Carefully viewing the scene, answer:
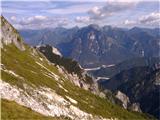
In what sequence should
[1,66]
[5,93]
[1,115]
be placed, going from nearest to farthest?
[1,115] < [5,93] < [1,66]

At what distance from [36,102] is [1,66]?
21.9 m

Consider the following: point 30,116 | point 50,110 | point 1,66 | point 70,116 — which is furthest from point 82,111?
point 30,116

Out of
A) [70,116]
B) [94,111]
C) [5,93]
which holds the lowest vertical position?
[94,111]

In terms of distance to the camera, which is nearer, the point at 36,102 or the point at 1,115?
the point at 1,115

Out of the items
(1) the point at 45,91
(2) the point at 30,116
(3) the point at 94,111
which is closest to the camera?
(2) the point at 30,116

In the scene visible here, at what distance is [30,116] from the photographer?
7606cm

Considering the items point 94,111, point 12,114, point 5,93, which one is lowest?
point 94,111

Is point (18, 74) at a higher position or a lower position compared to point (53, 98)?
higher

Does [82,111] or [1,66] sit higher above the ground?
[1,66]

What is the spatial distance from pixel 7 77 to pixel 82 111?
144 ft

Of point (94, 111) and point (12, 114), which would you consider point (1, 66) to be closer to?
point (94, 111)

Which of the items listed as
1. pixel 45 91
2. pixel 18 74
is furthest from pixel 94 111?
pixel 18 74

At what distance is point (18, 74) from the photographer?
484 ft

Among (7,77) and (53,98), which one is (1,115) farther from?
(53,98)
